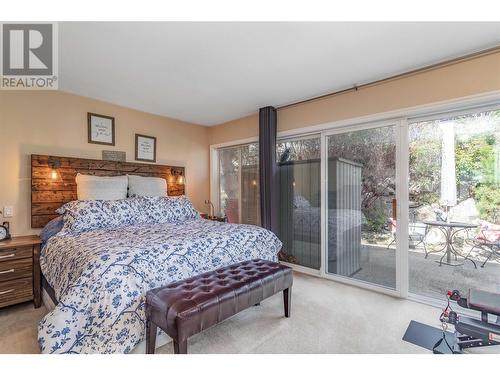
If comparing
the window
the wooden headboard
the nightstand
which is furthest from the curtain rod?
the nightstand

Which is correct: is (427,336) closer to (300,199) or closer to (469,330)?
(469,330)

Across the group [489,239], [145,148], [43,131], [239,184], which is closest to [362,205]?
[489,239]

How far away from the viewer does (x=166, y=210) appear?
3266mm

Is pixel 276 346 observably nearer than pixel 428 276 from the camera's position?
Yes

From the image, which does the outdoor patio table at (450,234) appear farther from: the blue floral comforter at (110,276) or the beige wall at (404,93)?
the blue floral comforter at (110,276)

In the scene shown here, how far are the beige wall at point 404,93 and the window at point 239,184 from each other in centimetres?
86

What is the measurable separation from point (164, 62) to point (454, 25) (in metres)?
2.48

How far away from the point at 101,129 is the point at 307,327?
352 cm

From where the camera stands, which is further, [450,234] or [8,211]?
[8,211]

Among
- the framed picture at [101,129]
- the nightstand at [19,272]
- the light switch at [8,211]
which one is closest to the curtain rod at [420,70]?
the framed picture at [101,129]

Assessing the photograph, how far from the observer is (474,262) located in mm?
2482

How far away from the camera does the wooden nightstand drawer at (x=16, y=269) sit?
2.34 metres

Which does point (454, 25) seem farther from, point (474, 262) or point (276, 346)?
point (276, 346)
